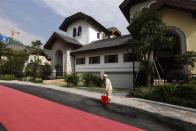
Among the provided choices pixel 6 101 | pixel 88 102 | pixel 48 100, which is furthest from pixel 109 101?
pixel 6 101

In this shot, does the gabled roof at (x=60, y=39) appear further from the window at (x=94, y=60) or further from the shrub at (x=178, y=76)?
the shrub at (x=178, y=76)

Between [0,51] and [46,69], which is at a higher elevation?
[0,51]

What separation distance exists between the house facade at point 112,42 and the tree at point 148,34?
5.56ft

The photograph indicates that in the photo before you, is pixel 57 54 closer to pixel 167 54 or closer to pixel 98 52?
pixel 98 52

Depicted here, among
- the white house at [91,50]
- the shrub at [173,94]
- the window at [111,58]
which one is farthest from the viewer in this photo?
the window at [111,58]

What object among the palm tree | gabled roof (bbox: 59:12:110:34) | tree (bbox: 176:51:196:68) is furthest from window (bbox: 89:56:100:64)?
the palm tree

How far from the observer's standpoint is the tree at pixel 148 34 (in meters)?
15.5

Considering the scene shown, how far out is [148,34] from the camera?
15.6m

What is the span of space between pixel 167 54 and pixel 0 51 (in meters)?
32.1

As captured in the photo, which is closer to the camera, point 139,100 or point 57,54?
point 139,100

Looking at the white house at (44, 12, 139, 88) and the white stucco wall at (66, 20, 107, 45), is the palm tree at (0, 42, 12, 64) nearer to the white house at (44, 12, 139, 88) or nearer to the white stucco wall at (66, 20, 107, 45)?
the white house at (44, 12, 139, 88)

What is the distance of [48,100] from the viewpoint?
14.1 m

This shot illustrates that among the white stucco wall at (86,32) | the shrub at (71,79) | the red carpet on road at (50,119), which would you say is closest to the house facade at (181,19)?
the red carpet on road at (50,119)

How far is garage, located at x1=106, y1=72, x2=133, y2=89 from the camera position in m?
22.9
